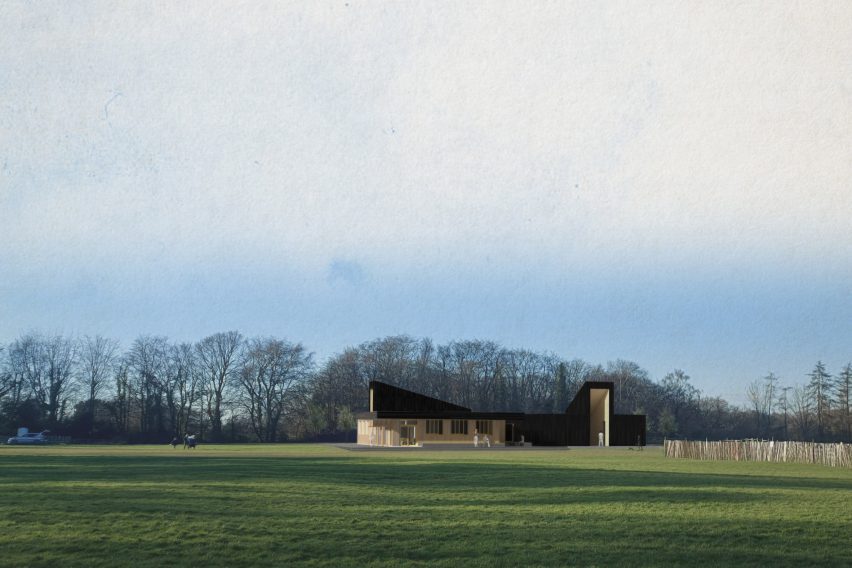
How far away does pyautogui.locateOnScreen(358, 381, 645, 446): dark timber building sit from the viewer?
75.8 metres

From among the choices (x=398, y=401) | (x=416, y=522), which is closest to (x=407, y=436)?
(x=398, y=401)

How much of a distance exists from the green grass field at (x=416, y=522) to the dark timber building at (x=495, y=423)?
4841 centimetres

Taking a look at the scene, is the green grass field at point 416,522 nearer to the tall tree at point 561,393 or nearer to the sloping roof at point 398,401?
the sloping roof at point 398,401

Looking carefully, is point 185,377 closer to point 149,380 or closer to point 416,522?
point 149,380

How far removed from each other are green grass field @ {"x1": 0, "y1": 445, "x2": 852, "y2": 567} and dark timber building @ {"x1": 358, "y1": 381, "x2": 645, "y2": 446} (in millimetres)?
48411

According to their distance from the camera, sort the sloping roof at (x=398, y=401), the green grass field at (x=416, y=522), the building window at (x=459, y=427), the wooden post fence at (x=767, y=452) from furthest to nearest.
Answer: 1. the sloping roof at (x=398, y=401)
2. the building window at (x=459, y=427)
3. the wooden post fence at (x=767, y=452)
4. the green grass field at (x=416, y=522)

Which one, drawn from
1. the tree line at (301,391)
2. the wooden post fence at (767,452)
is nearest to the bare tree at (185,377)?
the tree line at (301,391)

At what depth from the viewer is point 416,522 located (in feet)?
→ 55.2

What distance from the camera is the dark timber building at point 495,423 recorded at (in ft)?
249

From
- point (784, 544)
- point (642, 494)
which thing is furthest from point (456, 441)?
point (784, 544)

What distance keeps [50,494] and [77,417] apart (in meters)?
82.3

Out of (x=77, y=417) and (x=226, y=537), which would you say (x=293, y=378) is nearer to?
(x=77, y=417)

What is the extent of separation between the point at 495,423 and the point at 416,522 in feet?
204

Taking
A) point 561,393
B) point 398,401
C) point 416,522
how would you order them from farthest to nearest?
point 561,393
point 398,401
point 416,522
